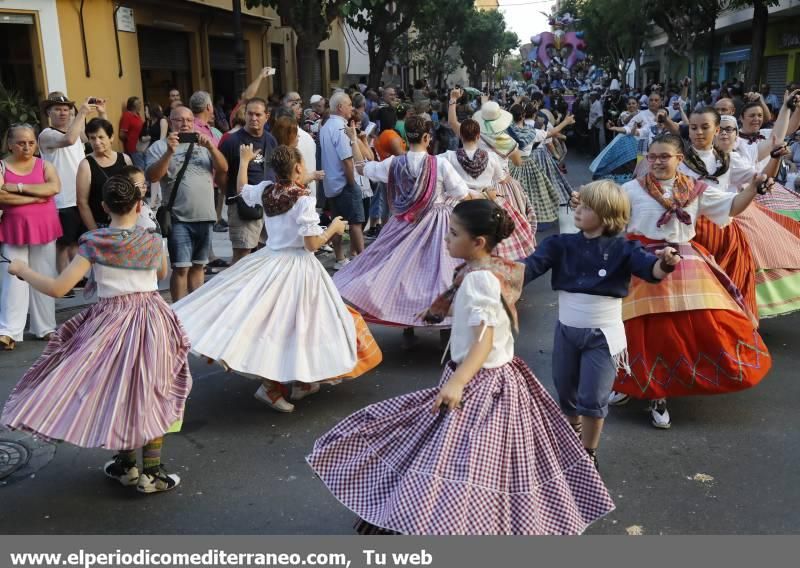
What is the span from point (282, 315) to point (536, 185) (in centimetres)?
596

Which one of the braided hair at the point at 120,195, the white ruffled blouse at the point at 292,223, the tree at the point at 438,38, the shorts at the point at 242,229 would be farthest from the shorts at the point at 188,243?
the tree at the point at 438,38

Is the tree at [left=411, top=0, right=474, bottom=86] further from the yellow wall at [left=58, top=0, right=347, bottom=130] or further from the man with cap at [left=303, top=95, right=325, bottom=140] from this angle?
the man with cap at [left=303, top=95, right=325, bottom=140]

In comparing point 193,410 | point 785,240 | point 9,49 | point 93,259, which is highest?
point 9,49

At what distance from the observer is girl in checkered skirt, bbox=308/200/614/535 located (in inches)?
113

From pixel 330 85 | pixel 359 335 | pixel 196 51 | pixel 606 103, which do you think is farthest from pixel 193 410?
pixel 330 85

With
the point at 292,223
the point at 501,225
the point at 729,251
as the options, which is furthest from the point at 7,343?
the point at 729,251

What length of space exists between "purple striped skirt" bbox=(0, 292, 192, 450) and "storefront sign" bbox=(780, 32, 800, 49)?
1113 inches

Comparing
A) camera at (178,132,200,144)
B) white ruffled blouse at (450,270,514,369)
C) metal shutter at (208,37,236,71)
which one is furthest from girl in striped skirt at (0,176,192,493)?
metal shutter at (208,37,236,71)

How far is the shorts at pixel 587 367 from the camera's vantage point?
12.2 ft

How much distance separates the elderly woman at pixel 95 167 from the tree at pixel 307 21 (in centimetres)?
962

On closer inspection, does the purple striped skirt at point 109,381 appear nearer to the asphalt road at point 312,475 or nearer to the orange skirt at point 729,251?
the asphalt road at point 312,475

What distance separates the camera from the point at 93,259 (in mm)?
3715
